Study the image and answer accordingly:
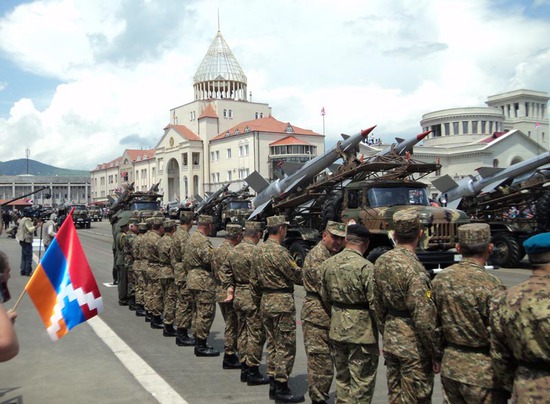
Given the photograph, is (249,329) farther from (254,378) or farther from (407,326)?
(407,326)

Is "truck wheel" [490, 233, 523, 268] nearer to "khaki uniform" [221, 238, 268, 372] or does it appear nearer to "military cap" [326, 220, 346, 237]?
"khaki uniform" [221, 238, 268, 372]

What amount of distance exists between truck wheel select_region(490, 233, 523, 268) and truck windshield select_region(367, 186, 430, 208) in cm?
426

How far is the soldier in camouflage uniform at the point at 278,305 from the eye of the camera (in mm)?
4816

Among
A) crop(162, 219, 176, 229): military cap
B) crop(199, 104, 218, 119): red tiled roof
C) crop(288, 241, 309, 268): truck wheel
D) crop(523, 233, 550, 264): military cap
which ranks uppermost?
crop(199, 104, 218, 119): red tiled roof

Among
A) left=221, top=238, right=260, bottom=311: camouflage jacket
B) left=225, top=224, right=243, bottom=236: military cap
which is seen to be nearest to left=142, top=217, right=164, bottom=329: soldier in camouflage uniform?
left=225, top=224, right=243, bottom=236: military cap

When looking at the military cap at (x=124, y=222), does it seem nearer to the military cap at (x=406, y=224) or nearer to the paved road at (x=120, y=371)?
the paved road at (x=120, y=371)

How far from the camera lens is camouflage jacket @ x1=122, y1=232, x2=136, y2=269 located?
9281 millimetres

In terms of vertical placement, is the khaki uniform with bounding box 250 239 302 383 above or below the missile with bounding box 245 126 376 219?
below

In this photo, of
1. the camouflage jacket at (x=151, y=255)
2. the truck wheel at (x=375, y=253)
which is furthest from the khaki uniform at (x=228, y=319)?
the truck wheel at (x=375, y=253)

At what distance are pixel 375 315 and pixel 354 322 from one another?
163 millimetres

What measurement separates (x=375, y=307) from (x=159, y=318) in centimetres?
483

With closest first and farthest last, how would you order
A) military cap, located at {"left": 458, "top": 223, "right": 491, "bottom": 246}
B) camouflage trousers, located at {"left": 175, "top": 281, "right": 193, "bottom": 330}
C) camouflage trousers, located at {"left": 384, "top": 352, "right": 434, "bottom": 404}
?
military cap, located at {"left": 458, "top": 223, "right": 491, "bottom": 246}
camouflage trousers, located at {"left": 384, "top": 352, "right": 434, "bottom": 404}
camouflage trousers, located at {"left": 175, "top": 281, "right": 193, "bottom": 330}

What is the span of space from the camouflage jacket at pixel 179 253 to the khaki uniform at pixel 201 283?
0.31 metres

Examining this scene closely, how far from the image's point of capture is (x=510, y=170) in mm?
15031
